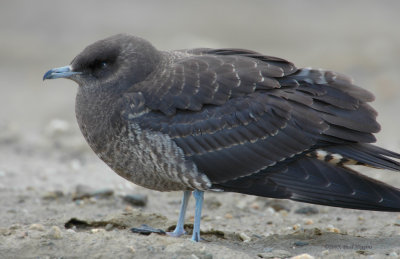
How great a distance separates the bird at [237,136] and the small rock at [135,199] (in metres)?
1.94

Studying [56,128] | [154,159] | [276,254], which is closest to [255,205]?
[154,159]

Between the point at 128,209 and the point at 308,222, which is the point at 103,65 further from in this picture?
the point at 308,222

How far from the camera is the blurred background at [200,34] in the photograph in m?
15.5

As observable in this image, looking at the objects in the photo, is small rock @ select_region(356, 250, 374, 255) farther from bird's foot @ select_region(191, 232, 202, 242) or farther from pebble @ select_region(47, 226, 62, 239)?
pebble @ select_region(47, 226, 62, 239)

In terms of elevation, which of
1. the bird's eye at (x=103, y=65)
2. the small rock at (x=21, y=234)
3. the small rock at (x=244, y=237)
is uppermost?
the bird's eye at (x=103, y=65)

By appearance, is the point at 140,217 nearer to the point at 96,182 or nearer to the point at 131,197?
the point at 131,197

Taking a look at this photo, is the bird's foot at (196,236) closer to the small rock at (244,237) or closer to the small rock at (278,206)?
the small rock at (244,237)

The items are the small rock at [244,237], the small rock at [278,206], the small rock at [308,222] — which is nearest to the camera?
the small rock at [244,237]

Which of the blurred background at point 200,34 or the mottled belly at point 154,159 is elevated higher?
the blurred background at point 200,34

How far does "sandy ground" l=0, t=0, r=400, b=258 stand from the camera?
6797 mm

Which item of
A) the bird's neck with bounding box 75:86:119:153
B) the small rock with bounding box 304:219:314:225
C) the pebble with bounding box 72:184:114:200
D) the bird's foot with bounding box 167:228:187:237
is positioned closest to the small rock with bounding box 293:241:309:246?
the bird's foot with bounding box 167:228:187:237

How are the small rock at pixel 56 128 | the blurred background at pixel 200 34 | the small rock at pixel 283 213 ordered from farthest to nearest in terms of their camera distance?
1. the blurred background at pixel 200 34
2. the small rock at pixel 56 128
3. the small rock at pixel 283 213

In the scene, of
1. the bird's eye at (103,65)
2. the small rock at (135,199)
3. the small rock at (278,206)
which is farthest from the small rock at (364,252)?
the small rock at (135,199)

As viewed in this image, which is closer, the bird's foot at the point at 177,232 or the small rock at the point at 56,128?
the bird's foot at the point at 177,232
